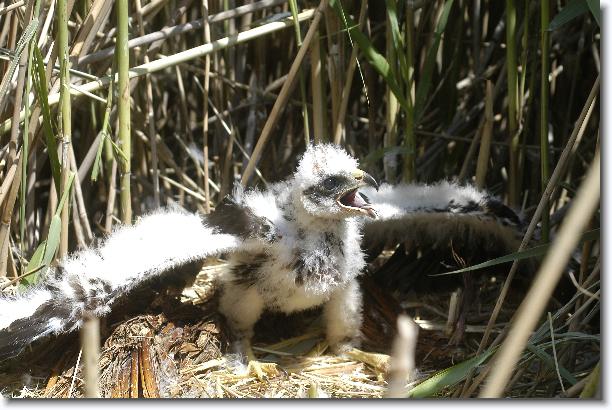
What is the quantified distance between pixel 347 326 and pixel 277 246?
420 millimetres

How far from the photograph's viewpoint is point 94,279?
2234 millimetres

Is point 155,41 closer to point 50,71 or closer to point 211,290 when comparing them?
point 50,71

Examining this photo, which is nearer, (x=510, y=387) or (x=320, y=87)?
(x=510, y=387)

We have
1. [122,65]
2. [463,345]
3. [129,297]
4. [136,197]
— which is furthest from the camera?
[136,197]

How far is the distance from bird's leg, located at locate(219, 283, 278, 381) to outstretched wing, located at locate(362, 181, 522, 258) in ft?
1.60

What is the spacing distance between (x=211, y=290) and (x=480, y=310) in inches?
37.6

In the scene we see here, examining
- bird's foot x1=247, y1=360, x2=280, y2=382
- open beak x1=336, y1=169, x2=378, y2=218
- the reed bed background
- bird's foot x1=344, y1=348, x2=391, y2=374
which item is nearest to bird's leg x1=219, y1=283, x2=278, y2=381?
bird's foot x1=247, y1=360, x2=280, y2=382

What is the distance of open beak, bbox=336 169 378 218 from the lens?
2.44 m

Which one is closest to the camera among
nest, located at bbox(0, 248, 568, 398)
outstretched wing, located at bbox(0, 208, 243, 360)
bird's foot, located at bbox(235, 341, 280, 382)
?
outstretched wing, located at bbox(0, 208, 243, 360)

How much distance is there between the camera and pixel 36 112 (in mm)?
2498

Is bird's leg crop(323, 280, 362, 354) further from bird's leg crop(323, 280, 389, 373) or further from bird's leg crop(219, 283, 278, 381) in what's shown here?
bird's leg crop(219, 283, 278, 381)

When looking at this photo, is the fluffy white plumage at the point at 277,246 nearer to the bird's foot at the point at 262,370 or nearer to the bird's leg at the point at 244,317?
the bird's leg at the point at 244,317

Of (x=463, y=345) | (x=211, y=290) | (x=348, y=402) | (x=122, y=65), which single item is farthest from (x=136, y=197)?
(x=348, y=402)

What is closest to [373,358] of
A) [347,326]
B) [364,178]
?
[347,326]
